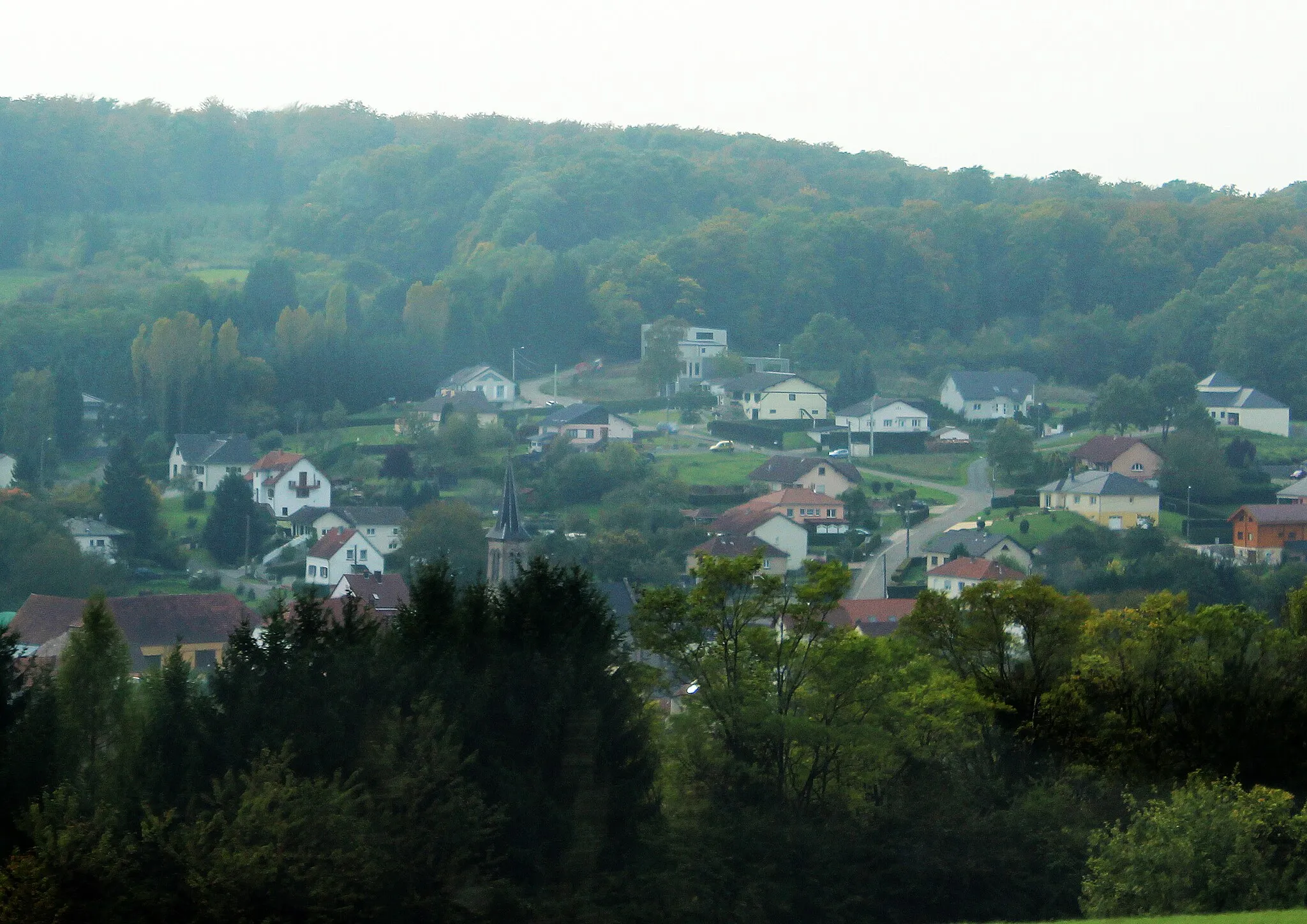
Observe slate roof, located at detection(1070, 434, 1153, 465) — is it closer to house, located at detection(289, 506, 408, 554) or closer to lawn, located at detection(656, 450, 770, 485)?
lawn, located at detection(656, 450, 770, 485)

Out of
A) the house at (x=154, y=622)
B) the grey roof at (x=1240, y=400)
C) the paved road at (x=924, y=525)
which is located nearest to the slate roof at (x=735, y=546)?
the paved road at (x=924, y=525)

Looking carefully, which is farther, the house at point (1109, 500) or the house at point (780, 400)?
the house at point (780, 400)

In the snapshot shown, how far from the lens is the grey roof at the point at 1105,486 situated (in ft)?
93.9

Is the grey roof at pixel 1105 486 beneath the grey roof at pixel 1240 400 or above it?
beneath

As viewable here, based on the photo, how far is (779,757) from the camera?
958 centimetres

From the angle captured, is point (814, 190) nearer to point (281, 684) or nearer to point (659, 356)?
point (659, 356)

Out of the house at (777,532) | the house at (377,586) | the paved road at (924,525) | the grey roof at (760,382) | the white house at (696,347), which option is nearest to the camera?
the house at (377,586)

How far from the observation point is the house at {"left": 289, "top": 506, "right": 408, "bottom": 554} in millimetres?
26047

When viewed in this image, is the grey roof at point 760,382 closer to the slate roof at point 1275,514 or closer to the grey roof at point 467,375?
the grey roof at point 467,375

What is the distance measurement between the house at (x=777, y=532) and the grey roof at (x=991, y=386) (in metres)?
15.2

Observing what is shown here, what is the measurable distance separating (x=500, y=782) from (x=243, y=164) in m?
65.3

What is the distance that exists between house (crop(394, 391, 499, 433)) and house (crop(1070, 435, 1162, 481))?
1313 centimetres

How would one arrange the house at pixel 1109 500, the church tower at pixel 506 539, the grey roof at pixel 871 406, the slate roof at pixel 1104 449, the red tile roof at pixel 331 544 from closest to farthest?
the church tower at pixel 506 539 → the red tile roof at pixel 331 544 → the house at pixel 1109 500 → the slate roof at pixel 1104 449 → the grey roof at pixel 871 406

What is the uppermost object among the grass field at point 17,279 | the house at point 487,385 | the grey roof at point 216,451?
the grass field at point 17,279
